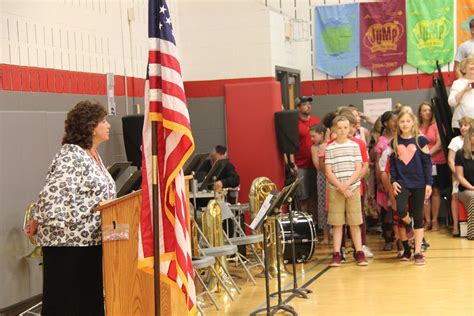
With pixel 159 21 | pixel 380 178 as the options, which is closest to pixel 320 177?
pixel 380 178

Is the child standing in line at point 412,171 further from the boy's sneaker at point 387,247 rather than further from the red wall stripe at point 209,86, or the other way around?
the red wall stripe at point 209,86

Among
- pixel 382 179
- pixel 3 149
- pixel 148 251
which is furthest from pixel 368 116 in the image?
pixel 148 251

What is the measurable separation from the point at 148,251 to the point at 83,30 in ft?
16.3

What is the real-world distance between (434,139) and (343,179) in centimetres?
330

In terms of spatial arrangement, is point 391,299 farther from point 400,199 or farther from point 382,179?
point 382,179

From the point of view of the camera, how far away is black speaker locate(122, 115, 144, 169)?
9852mm

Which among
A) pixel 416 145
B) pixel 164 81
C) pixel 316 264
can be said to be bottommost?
pixel 316 264

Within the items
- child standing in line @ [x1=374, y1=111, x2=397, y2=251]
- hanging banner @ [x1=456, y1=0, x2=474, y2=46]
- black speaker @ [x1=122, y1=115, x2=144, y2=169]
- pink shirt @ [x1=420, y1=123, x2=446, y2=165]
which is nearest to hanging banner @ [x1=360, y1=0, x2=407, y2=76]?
hanging banner @ [x1=456, y1=0, x2=474, y2=46]

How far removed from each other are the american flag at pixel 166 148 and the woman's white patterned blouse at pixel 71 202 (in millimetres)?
796

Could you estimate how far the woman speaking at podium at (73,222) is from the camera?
18.9 ft

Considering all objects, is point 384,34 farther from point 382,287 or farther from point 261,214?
point 261,214

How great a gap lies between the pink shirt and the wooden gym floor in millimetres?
2071

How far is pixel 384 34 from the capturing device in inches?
552

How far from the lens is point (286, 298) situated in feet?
27.2
